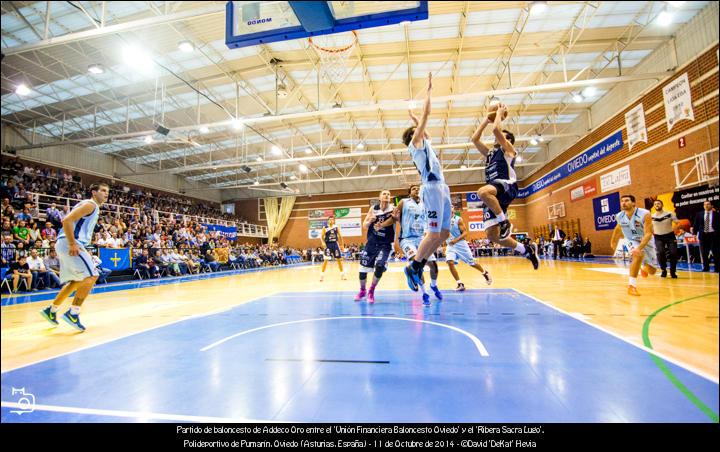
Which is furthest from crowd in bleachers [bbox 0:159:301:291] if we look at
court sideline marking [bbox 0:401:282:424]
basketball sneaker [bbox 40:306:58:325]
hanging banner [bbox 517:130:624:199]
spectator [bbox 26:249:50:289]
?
hanging banner [bbox 517:130:624:199]

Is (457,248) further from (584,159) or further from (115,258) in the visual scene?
(584,159)

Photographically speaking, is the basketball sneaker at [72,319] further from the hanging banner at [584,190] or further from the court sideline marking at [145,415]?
the hanging banner at [584,190]

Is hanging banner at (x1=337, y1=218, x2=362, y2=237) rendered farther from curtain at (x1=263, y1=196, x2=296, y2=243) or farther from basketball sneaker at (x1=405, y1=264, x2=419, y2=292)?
basketball sneaker at (x1=405, y1=264, x2=419, y2=292)

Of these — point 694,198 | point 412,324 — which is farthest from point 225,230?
point 694,198

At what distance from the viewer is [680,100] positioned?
1.61 meters

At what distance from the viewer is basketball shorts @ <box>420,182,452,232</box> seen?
3.62m

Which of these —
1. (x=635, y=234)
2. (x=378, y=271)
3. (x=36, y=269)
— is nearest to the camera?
(x=635, y=234)

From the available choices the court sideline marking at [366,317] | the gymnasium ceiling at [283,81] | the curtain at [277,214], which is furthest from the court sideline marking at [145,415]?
the curtain at [277,214]

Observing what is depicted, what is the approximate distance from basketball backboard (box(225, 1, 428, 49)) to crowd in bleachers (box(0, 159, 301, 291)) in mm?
5767

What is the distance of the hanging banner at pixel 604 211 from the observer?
48.2 ft

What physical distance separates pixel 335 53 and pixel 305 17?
864cm

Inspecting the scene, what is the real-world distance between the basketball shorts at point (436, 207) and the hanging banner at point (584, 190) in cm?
1536

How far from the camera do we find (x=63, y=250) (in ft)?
13.2

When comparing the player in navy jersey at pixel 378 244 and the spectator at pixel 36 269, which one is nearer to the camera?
the player in navy jersey at pixel 378 244
